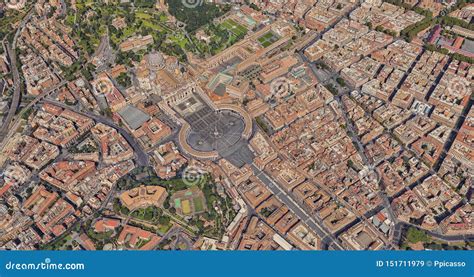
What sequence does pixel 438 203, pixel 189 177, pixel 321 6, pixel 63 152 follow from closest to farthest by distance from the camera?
pixel 438 203
pixel 189 177
pixel 63 152
pixel 321 6

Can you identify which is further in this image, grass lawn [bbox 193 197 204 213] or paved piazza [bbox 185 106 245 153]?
paved piazza [bbox 185 106 245 153]

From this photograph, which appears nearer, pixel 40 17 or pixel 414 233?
pixel 414 233

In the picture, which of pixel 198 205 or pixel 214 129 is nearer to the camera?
pixel 198 205

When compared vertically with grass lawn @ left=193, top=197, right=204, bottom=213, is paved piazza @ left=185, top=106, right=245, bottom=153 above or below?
above

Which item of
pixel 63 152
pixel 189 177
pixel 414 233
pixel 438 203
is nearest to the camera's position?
pixel 414 233

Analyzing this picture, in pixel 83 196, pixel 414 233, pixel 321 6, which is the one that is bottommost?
pixel 414 233

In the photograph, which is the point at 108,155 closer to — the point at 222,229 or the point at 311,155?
the point at 222,229

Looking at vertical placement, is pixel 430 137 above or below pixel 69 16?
below

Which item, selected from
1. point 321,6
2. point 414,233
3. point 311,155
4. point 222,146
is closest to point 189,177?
point 222,146

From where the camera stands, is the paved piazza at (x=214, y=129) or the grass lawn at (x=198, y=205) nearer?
the grass lawn at (x=198, y=205)

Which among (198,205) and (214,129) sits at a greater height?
(214,129)

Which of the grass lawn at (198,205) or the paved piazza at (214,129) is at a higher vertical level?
the paved piazza at (214,129)
